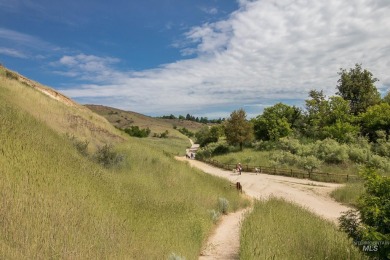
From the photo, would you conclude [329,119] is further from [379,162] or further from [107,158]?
[107,158]

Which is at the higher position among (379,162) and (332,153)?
(332,153)

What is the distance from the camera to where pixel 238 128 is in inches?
2013

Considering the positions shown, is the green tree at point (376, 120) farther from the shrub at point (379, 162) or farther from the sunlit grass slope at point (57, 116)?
the sunlit grass slope at point (57, 116)

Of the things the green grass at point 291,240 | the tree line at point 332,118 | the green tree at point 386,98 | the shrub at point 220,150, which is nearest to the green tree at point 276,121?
the tree line at point 332,118

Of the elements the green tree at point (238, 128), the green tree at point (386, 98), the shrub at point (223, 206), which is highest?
the green tree at point (386, 98)

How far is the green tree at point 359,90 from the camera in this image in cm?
5003

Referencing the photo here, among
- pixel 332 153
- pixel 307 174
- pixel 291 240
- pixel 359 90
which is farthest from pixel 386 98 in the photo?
pixel 291 240

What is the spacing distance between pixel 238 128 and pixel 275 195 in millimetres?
29869

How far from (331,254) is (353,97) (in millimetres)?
49339

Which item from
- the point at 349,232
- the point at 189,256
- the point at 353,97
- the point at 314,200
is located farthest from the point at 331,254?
the point at 353,97

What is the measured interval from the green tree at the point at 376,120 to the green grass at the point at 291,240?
3505 centimetres

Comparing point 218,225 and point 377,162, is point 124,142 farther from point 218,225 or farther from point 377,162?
point 377,162

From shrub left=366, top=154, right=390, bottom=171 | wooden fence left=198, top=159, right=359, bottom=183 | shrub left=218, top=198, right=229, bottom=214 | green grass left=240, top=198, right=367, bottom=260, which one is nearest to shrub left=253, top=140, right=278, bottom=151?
wooden fence left=198, top=159, right=359, bottom=183

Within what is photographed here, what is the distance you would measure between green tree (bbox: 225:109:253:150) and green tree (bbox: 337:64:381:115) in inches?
645
